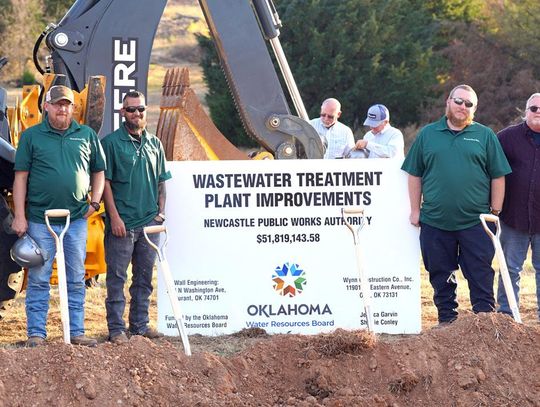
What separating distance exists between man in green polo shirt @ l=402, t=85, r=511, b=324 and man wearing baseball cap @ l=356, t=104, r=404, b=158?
217cm

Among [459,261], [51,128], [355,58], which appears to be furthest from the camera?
[355,58]

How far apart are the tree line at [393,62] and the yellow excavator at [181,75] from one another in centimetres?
2043

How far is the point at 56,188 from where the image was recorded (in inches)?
323

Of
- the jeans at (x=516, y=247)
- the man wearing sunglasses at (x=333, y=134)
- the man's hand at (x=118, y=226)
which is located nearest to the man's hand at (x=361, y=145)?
the man wearing sunglasses at (x=333, y=134)

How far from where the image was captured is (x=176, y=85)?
1086cm

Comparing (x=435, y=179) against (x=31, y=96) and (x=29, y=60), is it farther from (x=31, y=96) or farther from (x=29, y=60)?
(x=29, y=60)

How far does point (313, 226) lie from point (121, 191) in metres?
1.58

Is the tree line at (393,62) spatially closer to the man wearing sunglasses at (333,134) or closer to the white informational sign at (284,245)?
the man wearing sunglasses at (333,134)

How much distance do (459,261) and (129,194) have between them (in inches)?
102

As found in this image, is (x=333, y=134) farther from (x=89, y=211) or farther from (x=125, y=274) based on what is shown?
(x=89, y=211)

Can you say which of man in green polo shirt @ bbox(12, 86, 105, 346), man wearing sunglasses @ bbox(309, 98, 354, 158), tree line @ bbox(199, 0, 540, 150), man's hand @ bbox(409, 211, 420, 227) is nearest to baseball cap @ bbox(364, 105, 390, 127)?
man wearing sunglasses @ bbox(309, 98, 354, 158)

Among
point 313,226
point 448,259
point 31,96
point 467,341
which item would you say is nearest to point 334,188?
point 313,226

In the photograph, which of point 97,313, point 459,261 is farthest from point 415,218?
point 97,313

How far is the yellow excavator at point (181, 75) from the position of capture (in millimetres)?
10180
